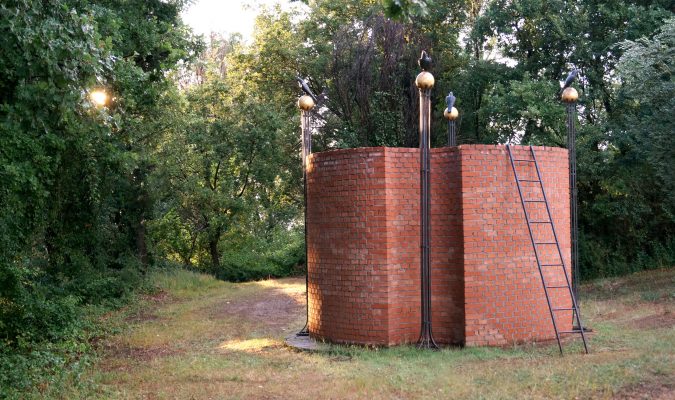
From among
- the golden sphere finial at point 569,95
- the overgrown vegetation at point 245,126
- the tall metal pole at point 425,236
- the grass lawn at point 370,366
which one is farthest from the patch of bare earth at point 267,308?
the golden sphere finial at point 569,95

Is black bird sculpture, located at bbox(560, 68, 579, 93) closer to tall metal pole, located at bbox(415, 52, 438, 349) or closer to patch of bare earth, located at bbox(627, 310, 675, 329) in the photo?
tall metal pole, located at bbox(415, 52, 438, 349)

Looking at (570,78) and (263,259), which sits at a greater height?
(570,78)

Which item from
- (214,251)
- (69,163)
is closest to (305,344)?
(69,163)

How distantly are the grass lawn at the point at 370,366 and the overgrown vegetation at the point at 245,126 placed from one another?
1.11 meters

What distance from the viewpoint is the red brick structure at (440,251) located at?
9.45 m

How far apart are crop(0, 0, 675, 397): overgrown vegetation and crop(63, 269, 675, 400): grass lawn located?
43.9 inches

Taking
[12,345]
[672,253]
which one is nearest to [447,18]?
[672,253]

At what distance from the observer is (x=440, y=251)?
9.71 m

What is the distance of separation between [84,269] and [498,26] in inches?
610

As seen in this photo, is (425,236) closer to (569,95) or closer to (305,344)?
(305,344)

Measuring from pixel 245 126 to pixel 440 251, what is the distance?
1665cm

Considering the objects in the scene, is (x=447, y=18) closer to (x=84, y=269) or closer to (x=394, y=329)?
(x=84, y=269)

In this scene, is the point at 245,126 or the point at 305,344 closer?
the point at 305,344

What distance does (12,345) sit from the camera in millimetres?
10844
